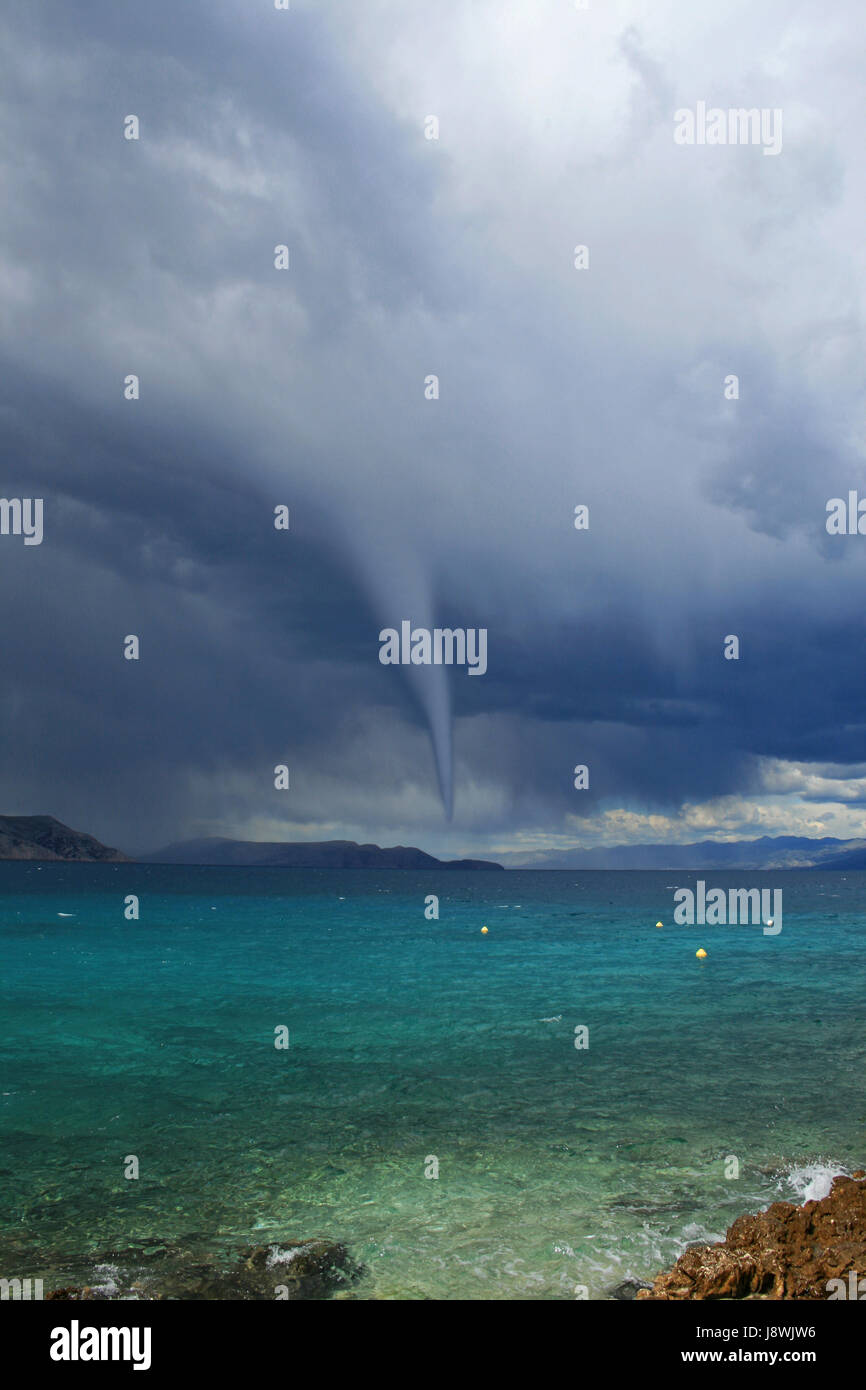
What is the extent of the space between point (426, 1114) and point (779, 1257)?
1030 centimetres

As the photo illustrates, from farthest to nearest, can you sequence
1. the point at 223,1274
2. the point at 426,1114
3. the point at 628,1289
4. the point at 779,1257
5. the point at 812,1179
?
1. the point at 426,1114
2. the point at 812,1179
3. the point at 223,1274
4. the point at 628,1289
5. the point at 779,1257

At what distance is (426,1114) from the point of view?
62.6 ft

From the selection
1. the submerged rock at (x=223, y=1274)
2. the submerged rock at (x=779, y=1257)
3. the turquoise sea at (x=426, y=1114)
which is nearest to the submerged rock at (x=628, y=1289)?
the turquoise sea at (x=426, y=1114)

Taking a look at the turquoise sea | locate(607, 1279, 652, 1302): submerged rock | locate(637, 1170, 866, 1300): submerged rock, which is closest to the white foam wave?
the turquoise sea

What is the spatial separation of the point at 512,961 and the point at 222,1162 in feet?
129

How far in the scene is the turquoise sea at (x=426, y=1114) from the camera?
12.3 metres

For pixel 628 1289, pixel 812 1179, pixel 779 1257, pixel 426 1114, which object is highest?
pixel 779 1257

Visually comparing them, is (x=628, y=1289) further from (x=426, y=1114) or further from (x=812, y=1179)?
(x=426, y=1114)

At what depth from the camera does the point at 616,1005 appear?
3544cm

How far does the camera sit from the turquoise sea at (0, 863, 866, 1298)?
12.3 meters

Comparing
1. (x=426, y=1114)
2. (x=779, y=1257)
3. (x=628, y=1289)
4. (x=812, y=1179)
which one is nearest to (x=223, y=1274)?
(x=628, y=1289)

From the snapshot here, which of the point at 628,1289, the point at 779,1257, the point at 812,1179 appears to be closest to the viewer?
the point at 779,1257

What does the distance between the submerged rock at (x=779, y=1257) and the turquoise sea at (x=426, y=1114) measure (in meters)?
1.22
